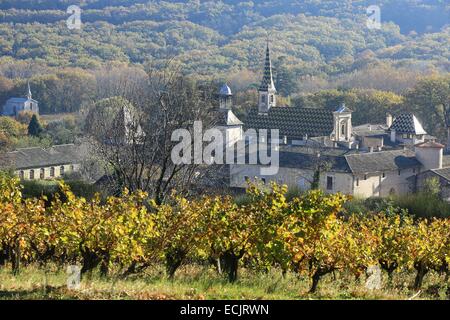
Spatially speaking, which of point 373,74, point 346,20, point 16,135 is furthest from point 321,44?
point 16,135

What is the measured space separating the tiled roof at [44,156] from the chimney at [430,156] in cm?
2034

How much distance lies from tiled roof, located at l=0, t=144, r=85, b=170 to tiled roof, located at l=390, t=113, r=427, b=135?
19.1 m

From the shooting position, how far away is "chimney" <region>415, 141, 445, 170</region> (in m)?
47.6

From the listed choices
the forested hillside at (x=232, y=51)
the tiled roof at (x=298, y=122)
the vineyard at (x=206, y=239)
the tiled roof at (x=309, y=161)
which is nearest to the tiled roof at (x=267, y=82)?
the forested hillside at (x=232, y=51)

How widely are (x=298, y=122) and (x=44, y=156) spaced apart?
16171 millimetres

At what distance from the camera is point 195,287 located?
48.8ft

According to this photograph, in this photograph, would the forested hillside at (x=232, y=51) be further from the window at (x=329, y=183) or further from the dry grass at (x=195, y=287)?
the dry grass at (x=195, y=287)

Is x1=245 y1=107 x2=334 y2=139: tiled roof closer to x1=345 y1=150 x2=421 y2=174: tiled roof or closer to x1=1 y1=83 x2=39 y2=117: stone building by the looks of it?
x1=345 y1=150 x2=421 y2=174: tiled roof

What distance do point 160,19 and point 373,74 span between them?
308ft

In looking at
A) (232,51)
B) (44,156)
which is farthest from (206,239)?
(232,51)

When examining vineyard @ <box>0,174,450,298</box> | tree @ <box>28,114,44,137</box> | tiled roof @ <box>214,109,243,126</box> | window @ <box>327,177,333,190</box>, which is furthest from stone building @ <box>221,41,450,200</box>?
vineyard @ <box>0,174,450,298</box>

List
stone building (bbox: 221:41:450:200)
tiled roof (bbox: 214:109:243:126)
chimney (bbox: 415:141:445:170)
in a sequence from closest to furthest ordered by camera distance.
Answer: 1. stone building (bbox: 221:41:450:200)
2. chimney (bbox: 415:141:445:170)
3. tiled roof (bbox: 214:109:243:126)

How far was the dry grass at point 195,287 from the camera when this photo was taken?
13.1m

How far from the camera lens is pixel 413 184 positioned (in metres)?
47.0
